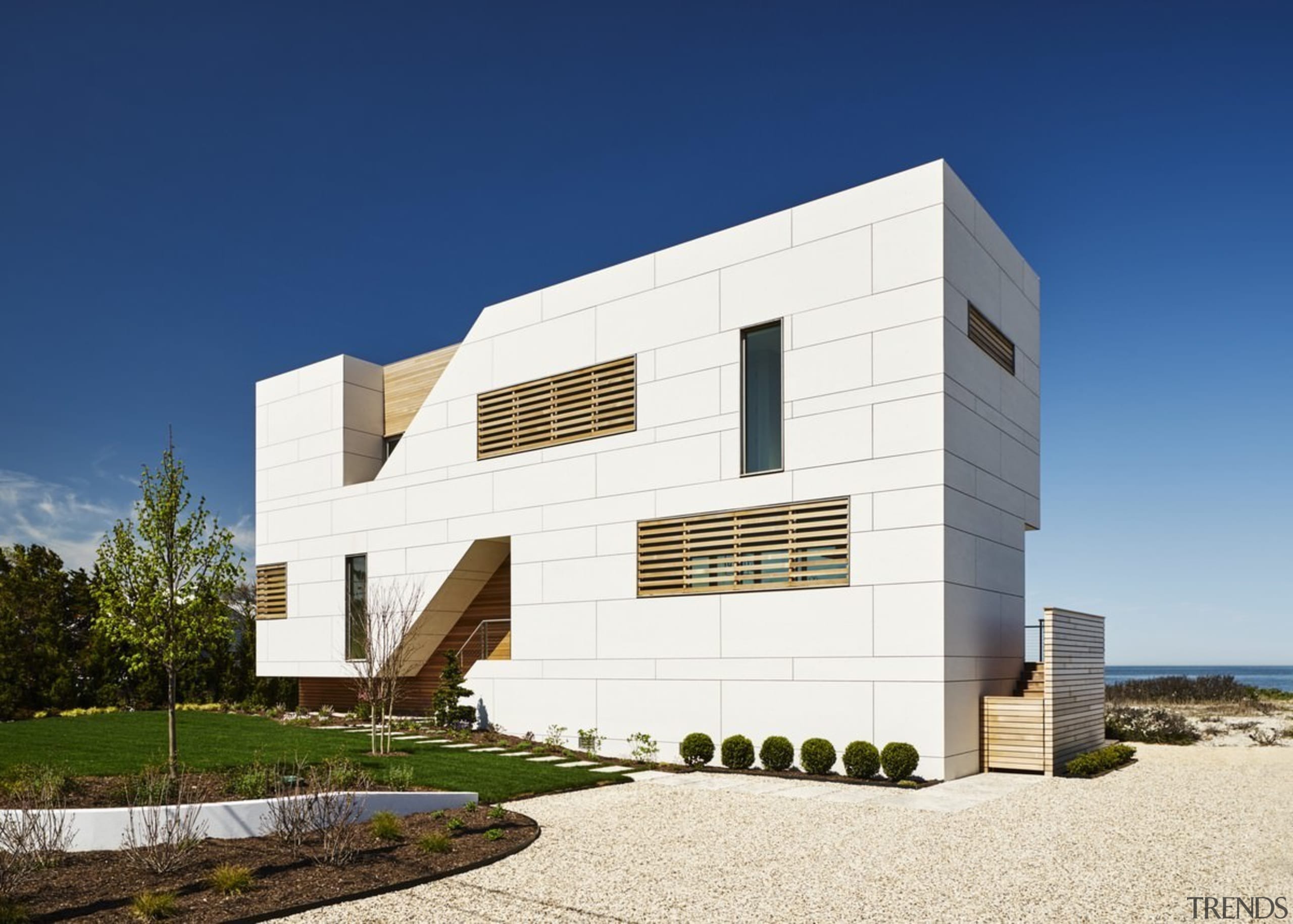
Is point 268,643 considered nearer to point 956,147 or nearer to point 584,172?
point 584,172

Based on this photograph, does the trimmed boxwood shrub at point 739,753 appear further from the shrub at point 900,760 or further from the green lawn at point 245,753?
the shrub at point 900,760

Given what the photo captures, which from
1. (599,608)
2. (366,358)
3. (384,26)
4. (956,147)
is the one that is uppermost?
(384,26)

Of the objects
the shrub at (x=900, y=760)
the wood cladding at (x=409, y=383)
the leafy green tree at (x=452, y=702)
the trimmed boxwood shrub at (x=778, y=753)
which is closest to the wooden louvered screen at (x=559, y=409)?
the wood cladding at (x=409, y=383)

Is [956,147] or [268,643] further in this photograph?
[268,643]

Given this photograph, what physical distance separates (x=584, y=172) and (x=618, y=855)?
50.3ft

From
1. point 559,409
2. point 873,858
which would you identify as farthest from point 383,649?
point 873,858

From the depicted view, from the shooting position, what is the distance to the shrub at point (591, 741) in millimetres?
17453

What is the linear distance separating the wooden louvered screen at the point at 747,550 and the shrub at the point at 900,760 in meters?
2.61

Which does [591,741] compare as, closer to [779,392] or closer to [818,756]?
[818,756]

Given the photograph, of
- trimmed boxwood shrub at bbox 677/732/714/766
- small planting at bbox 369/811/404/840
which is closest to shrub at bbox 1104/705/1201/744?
trimmed boxwood shrub at bbox 677/732/714/766

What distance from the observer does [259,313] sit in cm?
2645

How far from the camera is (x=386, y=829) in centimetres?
899

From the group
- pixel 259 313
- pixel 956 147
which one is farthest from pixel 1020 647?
pixel 259 313

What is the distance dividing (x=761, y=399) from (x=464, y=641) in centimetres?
1031
